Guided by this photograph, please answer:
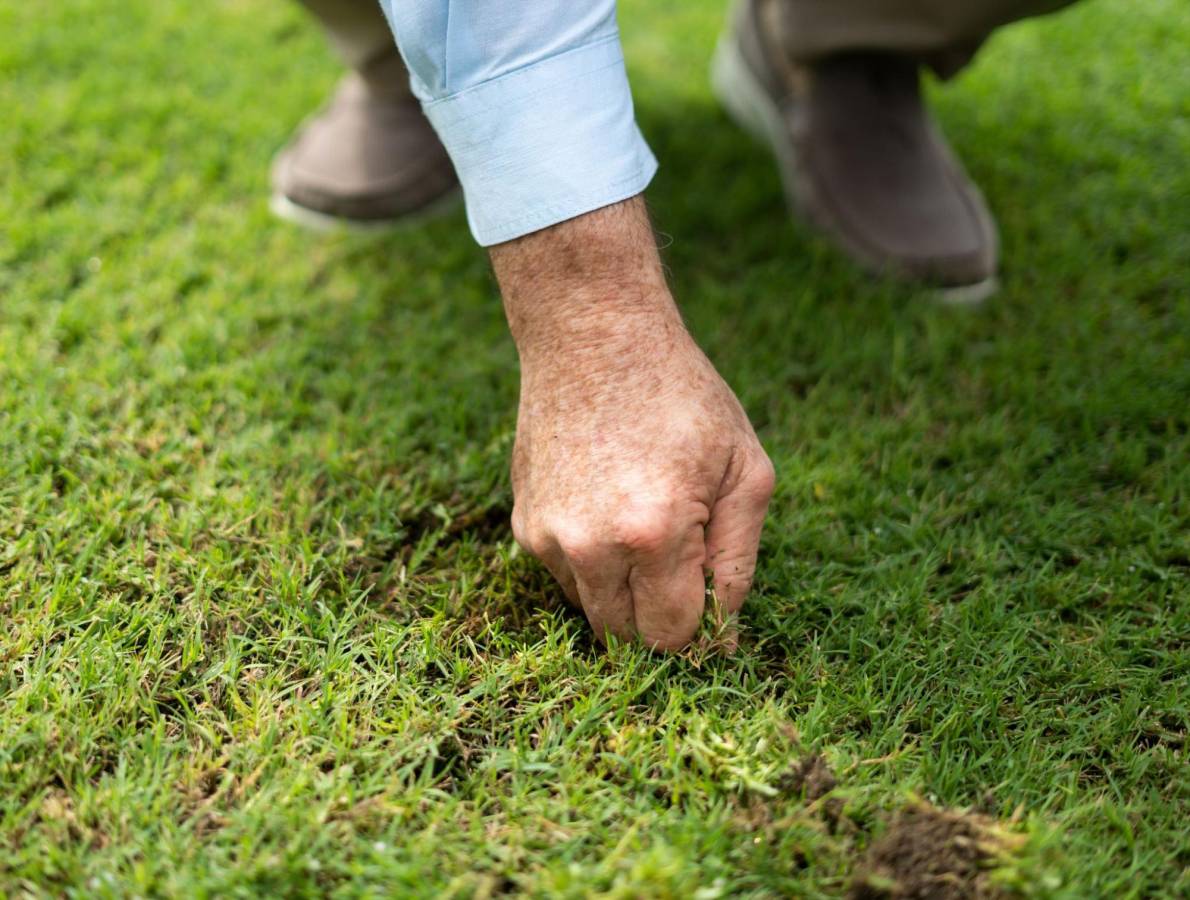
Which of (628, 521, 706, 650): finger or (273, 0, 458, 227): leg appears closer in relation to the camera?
(628, 521, 706, 650): finger

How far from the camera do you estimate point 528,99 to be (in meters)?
1.25

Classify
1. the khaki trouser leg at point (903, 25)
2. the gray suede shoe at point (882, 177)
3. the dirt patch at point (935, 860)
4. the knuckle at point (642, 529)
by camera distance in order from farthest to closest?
1. the gray suede shoe at point (882, 177)
2. the khaki trouser leg at point (903, 25)
3. the knuckle at point (642, 529)
4. the dirt patch at point (935, 860)

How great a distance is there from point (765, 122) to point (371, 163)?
3.27 feet

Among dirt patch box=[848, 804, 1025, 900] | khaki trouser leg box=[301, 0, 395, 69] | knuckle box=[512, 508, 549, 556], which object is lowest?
dirt patch box=[848, 804, 1025, 900]

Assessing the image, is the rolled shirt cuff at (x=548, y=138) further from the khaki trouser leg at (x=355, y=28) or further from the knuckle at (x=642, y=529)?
the khaki trouser leg at (x=355, y=28)

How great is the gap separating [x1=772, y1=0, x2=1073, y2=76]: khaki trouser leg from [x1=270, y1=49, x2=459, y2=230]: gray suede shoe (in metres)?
0.85

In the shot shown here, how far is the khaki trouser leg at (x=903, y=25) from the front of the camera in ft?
6.59

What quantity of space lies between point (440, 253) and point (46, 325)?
0.78 metres

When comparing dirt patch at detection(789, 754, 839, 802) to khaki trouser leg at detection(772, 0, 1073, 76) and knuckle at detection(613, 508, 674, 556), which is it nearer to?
knuckle at detection(613, 508, 674, 556)

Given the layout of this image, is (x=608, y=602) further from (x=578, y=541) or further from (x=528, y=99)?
(x=528, y=99)

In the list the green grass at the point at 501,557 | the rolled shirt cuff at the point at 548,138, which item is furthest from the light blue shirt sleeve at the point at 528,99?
the green grass at the point at 501,557

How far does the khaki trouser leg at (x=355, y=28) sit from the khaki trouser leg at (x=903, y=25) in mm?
908

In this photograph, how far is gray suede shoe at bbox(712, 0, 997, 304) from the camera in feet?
6.95

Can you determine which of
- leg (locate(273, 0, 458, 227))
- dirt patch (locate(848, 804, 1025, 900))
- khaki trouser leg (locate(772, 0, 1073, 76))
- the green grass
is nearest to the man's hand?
the green grass
